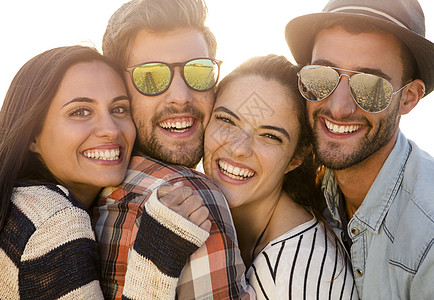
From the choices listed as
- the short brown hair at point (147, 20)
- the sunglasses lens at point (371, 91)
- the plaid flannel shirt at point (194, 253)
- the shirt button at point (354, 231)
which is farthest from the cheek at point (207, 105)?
the shirt button at point (354, 231)

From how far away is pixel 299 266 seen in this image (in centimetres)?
244

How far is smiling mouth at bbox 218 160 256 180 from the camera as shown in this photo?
9.41 feet

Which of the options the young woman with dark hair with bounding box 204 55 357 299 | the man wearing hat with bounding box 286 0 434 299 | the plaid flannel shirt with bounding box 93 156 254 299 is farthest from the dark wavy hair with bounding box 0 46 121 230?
the man wearing hat with bounding box 286 0 434 299

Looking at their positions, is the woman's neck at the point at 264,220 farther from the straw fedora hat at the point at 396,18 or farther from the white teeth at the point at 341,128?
the straw fedora hat at the point at 396,18

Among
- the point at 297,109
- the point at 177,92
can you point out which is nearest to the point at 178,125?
the point at 177,92

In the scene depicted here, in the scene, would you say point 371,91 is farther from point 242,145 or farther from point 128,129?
point 128,129

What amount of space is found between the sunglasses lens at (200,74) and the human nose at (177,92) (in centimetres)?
5

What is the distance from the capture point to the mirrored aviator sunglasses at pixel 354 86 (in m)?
2.77

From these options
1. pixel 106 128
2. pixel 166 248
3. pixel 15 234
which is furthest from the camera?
pixel 106 128

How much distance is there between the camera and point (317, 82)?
9.32ft

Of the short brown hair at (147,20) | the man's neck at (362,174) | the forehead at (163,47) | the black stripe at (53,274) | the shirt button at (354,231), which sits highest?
the short brown hair at (147,20)

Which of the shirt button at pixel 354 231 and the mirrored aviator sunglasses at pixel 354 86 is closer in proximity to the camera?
the mirrored aviator sunglasses at pixel 354 86

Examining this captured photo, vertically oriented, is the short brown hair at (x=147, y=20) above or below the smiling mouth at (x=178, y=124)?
above

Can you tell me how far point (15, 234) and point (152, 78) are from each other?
1.34 m
